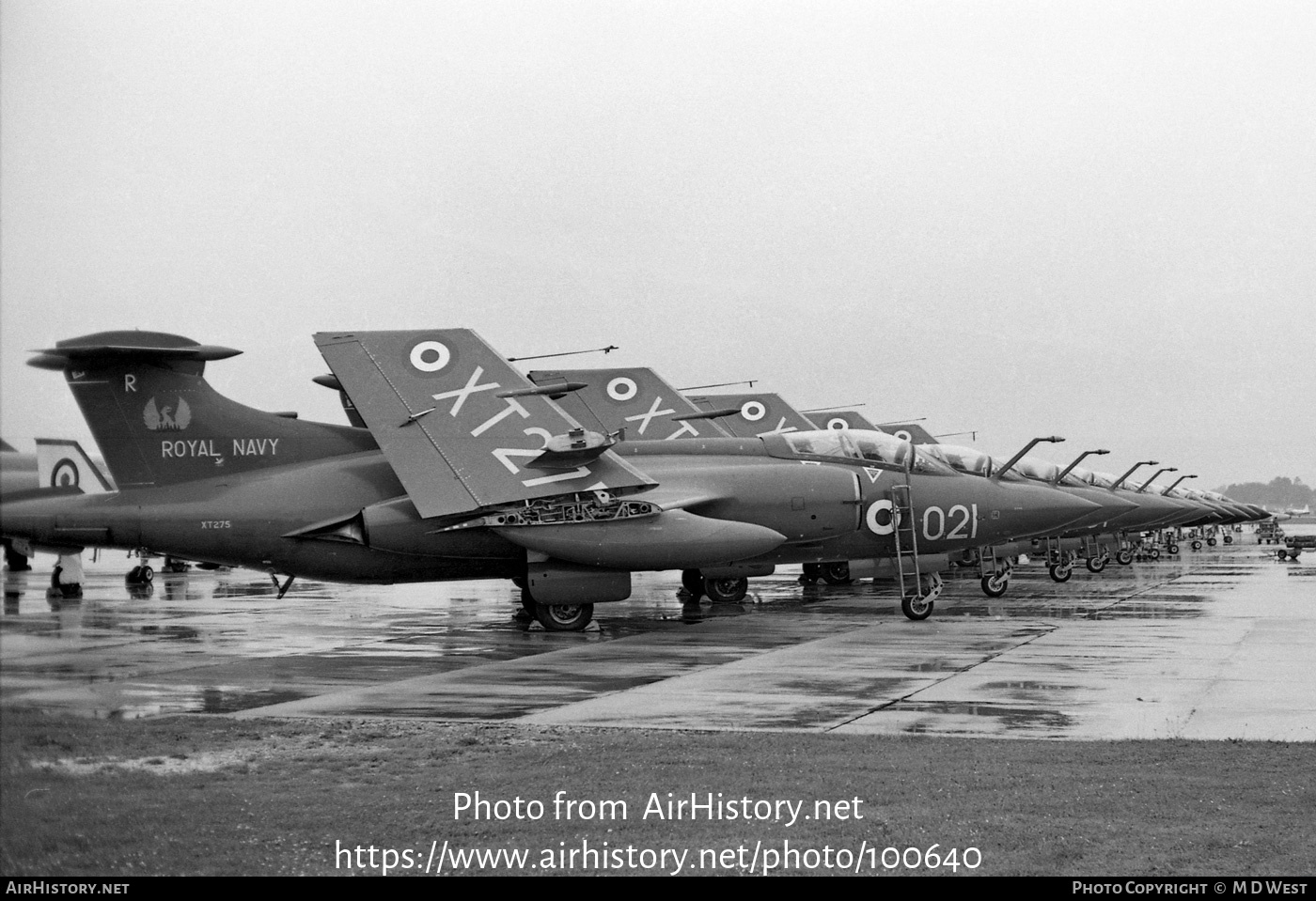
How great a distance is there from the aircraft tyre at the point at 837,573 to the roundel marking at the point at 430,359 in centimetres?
1575

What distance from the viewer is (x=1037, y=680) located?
44.0 feet

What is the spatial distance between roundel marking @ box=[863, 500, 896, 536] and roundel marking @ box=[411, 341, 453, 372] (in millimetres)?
7854

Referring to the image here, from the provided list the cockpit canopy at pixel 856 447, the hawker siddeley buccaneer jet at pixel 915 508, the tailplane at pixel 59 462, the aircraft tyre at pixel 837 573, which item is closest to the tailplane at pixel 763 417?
the aircraft tyre at pixel 837 573

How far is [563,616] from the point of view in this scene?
790 inches

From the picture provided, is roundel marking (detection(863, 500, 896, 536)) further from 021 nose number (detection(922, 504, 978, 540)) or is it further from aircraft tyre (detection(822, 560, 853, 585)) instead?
aircraft tyre (detection(822, 560, 853, 585))

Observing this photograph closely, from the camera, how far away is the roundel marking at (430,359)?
64.6ft

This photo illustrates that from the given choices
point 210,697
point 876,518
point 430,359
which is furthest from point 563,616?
point 210,697

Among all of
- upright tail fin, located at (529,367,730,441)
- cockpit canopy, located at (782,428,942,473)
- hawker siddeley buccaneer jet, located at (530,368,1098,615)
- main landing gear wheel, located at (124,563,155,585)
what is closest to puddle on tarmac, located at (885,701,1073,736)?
hawker siddeley buccaneer jet, located at (530,368,1098,615)

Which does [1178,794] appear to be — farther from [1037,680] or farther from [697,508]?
[697,508]

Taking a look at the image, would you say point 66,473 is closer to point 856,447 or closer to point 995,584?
point 856,447

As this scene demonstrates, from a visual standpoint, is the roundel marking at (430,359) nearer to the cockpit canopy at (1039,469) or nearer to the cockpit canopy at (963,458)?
the cockpit canopy at (963,458)

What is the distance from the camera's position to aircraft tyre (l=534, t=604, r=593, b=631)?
20.0m
